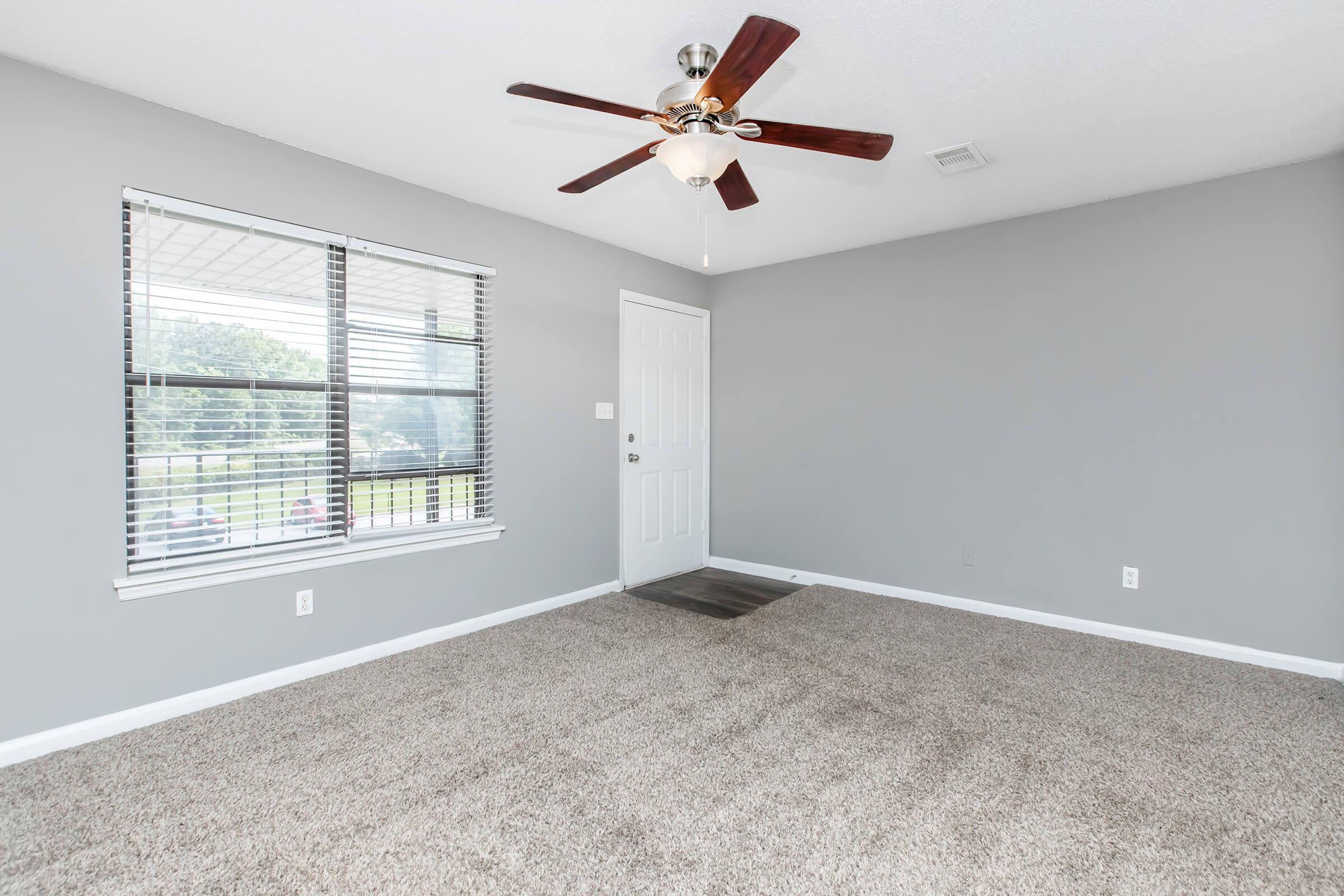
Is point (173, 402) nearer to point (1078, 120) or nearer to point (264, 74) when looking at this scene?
point (264, 74)

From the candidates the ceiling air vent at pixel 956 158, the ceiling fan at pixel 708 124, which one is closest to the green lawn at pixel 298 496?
the ceiling fan at pixel 708 124

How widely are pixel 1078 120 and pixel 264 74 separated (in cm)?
318

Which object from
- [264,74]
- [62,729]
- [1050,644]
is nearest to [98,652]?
[62,729]

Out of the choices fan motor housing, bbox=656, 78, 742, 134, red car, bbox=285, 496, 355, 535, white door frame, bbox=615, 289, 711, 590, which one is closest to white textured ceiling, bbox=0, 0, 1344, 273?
fan motor housing, bbox=656, 78, 742, 134

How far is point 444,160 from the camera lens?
295cm

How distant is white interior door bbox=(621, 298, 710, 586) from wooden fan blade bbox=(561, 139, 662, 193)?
200 centimetres

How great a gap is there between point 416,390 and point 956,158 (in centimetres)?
293

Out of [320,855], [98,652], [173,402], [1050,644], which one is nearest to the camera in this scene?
[320,855]

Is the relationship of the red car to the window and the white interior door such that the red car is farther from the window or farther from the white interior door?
the white interior door

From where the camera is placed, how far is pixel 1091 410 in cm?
348

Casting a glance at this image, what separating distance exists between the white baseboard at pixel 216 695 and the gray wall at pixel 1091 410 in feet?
8.04

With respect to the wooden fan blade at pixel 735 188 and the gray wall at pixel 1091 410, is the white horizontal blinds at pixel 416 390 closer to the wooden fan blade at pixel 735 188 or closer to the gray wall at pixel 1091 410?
the wooden fan blade at pixel 735 188

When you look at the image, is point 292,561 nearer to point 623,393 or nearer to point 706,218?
point 623,393

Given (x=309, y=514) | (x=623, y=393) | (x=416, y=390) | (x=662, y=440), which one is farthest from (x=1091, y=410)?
(x=309, y=514)
